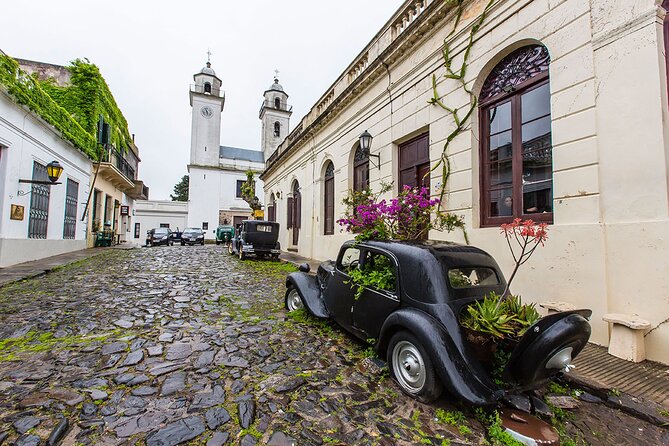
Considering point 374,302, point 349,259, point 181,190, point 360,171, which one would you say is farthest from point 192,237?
point 181,190

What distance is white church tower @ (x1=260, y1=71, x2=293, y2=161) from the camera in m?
41.6

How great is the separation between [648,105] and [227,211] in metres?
37.8

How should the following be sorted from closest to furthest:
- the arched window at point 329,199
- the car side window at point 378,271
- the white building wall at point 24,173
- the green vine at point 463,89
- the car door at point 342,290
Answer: the car side window at point 378,271
the car door at point 342,290
the green vine at point 463,89
the white building wall at point 24,173
the arched window at point 329,199

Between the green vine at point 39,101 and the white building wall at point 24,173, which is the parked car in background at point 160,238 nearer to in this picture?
the green vine at point 39,101

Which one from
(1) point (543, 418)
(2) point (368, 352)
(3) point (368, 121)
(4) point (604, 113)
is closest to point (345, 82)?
(3) point (368, 121)

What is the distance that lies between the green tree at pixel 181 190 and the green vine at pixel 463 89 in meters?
60.3

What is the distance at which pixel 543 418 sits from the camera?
236 centimetres

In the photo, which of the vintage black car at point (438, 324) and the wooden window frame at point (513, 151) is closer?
the vintage black car at point (438, 324)

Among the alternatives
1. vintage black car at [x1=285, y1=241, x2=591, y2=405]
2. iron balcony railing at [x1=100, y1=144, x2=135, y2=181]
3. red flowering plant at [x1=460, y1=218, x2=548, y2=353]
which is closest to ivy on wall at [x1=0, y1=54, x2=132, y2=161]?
iron balcony railing at [x1=100, y1=144, x2=135, y2=181]

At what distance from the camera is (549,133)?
465 cm

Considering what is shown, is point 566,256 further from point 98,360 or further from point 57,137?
point 57,137

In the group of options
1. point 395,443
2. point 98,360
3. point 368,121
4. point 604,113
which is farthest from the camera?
point 368,121

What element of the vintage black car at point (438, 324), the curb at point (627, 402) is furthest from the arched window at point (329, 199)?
the curb at point (627, 402)

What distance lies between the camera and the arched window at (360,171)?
9567mm
